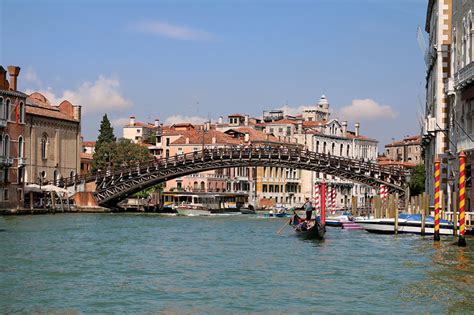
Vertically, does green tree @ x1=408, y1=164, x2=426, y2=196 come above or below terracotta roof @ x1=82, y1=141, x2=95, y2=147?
below

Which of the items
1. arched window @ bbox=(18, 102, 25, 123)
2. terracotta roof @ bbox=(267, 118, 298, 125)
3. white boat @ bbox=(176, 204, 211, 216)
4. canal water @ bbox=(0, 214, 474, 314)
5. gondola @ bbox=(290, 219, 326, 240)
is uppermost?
terracotta roof @ bbox=(267, 118, 298, 125)

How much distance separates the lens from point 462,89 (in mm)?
22766

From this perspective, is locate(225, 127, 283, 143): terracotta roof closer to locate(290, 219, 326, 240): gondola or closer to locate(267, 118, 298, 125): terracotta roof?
locate(267, 118, 298, 125): terracotta roof

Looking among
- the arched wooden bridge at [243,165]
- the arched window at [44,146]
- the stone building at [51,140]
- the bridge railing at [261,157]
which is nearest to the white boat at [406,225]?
the arched wooden bridge at [243,165]

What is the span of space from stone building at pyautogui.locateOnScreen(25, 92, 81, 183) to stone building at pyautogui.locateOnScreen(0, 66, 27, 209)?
1861 mm

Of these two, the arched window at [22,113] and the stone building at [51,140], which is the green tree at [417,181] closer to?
the stone building at [51,140]

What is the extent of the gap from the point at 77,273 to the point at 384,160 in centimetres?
6912

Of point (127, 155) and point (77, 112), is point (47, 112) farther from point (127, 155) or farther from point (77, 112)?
point (127, 155)

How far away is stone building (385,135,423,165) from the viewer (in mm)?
89188

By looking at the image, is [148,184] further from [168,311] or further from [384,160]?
[384,160]

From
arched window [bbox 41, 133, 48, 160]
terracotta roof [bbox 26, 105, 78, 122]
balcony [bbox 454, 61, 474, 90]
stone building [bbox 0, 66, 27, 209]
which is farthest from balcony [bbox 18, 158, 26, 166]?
balcony [bbox 454, 61, 474, 90]

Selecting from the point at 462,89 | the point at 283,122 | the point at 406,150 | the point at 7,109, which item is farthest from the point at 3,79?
the point at 406,150

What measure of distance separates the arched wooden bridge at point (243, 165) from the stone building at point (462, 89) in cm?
1446

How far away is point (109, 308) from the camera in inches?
474
